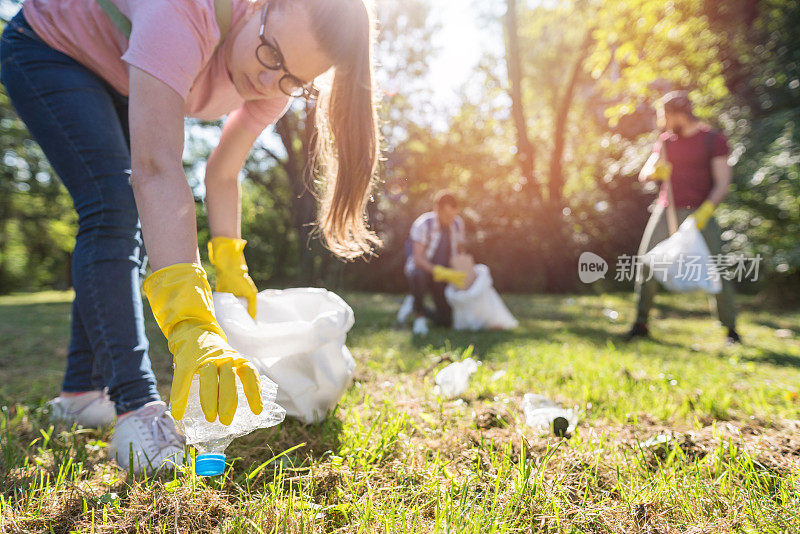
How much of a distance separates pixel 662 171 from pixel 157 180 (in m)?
3.65

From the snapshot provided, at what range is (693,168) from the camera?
11.5 ft

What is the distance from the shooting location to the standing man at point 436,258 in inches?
169

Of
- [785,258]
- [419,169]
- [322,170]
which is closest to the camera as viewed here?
[322,170]

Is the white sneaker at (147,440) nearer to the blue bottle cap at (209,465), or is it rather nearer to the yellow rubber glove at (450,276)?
the blue bottle cap at (209,465)

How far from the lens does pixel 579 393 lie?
1813 mm

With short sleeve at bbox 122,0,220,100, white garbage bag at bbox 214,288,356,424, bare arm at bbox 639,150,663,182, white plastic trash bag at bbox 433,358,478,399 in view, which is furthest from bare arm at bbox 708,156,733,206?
short sleeve at bbox 122,0,220,100

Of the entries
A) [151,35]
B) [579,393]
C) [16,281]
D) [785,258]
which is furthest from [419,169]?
[16,281]

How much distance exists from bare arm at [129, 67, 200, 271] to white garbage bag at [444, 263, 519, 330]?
130 inches

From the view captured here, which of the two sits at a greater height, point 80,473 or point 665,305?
point 80,473

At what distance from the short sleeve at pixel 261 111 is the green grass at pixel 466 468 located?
95cm

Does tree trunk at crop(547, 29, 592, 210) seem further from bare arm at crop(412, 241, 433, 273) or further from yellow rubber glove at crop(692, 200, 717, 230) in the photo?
yellow rubber glove at crop(692, 200, 717, 230)

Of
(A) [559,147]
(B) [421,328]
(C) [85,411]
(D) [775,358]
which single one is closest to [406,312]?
(B) [421,328]

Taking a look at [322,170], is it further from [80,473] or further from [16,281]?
[16,281]

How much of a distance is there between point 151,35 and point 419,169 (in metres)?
9.17
